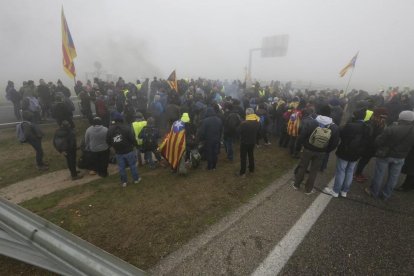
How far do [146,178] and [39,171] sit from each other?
3509 millimetres

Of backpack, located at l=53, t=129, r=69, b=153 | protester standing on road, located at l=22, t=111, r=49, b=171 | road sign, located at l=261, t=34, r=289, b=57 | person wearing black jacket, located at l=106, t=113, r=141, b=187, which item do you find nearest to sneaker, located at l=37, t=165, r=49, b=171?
protester standing on road, located at l=22, t=111, r=49, b=171

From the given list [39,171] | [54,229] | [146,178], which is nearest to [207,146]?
[146,178]

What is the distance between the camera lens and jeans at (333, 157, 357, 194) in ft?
16.5

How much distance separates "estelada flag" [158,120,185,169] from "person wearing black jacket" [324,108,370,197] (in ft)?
12.0

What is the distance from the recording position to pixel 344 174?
16.8 ft

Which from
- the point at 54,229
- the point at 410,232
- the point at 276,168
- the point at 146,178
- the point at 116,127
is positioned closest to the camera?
the point at 54,229

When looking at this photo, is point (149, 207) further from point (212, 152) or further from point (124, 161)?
point (212, 152)

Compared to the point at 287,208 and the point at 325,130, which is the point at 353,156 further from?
the point at 287,208

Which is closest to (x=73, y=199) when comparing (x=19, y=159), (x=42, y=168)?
(x=42, y=168)

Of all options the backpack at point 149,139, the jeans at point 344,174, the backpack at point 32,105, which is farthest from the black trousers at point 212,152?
the backpack at point 32,105

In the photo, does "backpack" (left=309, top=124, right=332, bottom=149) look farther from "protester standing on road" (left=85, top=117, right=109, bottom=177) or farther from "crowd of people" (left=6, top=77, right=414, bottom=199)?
"protester standing on road" (left=85, top=117, right=109, bottom=177)

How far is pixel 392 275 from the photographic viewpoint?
3258mm

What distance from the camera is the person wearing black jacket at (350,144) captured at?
15.5ft

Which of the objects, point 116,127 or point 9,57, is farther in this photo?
point 9,57
